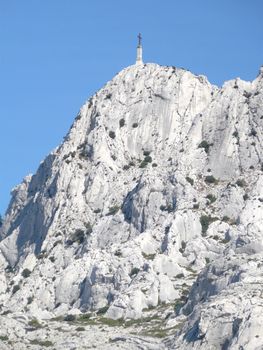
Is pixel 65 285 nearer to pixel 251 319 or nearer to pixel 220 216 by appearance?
pixel 220 216

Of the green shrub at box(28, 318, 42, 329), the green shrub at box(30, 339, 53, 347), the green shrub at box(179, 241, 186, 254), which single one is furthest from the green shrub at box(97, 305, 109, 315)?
the green shrub at box(30, 339, 53, 347)

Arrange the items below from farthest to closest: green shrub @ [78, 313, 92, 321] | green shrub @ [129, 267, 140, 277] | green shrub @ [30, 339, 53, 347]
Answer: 1. green shrub @ [129, 267, 140, 277]
2. green shrub @ [78, 313, 92, 321]
3. green shrub @ [30, 339, 53, 347]

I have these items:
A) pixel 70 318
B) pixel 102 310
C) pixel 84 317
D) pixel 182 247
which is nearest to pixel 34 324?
pixel 70 318

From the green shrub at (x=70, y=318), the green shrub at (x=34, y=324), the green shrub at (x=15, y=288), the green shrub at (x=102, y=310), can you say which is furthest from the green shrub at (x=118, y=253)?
the green shrub at (x=34, y=324)

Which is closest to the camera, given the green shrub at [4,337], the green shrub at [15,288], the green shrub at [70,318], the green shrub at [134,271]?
the green shrub at [4,337]

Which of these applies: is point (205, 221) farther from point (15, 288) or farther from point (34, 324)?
point (34, 324)

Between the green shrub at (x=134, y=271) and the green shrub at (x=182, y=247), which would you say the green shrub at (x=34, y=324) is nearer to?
the green shrub at (x=134, y=271)

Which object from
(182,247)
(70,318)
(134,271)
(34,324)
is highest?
(182,247)

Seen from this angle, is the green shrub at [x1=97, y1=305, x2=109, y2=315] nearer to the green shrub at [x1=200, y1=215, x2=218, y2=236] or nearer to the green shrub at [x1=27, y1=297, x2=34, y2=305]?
the green shrub at [x1=27, y1=297, x2=34, y2=305]

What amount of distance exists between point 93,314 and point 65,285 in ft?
40.5

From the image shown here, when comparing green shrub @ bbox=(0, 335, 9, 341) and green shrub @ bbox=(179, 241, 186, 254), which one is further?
green shrub @ bbox=(179, 241, 186, 254)

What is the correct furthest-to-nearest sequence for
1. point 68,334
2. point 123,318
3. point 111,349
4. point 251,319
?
point 123,318 → point 68,334 → point 111,349 → point 251,319

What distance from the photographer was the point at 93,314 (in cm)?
17412

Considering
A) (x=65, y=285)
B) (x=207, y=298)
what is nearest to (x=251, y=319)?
(x=207, y=298)
